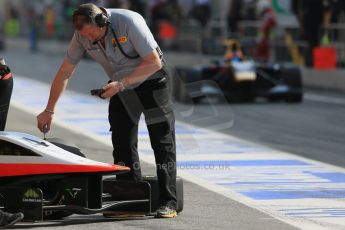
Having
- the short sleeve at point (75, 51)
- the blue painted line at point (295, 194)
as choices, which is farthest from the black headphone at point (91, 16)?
the blue painted line at point (295, 194)

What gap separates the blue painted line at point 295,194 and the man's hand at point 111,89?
80.8 inches

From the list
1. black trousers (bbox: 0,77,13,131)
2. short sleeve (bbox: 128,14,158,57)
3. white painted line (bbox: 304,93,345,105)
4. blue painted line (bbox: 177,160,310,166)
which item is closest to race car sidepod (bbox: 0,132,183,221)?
black trousers (bbox: 0,77,13,131)

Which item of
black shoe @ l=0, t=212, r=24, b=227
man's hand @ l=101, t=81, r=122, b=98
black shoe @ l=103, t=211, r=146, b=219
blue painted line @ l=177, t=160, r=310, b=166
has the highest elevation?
man's hand @ l=101, t=81, r=122, b=98

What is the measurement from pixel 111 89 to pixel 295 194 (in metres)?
2.45

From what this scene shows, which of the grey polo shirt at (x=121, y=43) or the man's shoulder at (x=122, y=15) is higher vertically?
the man's shoulder at (x=122, y=15)

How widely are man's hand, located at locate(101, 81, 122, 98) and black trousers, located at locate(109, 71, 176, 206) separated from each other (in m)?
0.19

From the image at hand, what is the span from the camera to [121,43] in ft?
27.2

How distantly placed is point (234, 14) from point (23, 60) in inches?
425

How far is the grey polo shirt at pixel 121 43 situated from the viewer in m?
8.22

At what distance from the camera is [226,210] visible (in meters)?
8.98

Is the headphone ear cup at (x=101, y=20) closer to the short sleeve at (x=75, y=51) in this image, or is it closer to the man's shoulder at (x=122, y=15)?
the man's shoulder at (x=122, y=15)

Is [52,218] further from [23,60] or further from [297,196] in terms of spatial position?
[23,60]

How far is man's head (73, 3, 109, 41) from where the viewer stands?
320 inches

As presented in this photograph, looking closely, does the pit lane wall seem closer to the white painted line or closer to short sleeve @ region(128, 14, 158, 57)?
the white painted line
